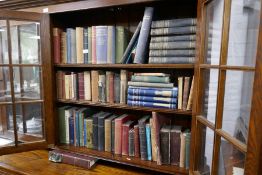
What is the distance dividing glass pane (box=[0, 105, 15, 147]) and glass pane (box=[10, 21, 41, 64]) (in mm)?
356

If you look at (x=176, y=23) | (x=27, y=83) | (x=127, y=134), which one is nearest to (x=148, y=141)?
(x=127, y=134)

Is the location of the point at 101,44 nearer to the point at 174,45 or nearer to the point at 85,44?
the point at 85,44

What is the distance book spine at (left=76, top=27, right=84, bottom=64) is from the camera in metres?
1.34

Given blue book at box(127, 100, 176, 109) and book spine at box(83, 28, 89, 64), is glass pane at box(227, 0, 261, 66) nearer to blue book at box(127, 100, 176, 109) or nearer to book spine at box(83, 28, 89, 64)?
blue book at box(127, 100, 176, 109)

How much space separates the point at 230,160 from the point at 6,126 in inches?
59.7

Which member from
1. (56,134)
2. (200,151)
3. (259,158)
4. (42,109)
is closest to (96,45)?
(42,109)

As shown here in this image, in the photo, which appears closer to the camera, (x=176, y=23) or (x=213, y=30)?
(x=213, y=30)

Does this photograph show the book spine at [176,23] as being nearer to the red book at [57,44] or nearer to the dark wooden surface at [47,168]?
the red book at [57,44]

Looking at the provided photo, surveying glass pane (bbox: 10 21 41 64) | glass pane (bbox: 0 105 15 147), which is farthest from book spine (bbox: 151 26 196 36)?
glass pane (bbox: 0 105 15 147)

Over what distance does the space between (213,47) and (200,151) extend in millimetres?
544

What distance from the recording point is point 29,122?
151cm

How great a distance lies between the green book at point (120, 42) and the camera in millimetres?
1267

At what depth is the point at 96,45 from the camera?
129cm

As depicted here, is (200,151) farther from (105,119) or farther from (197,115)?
(105,119)
